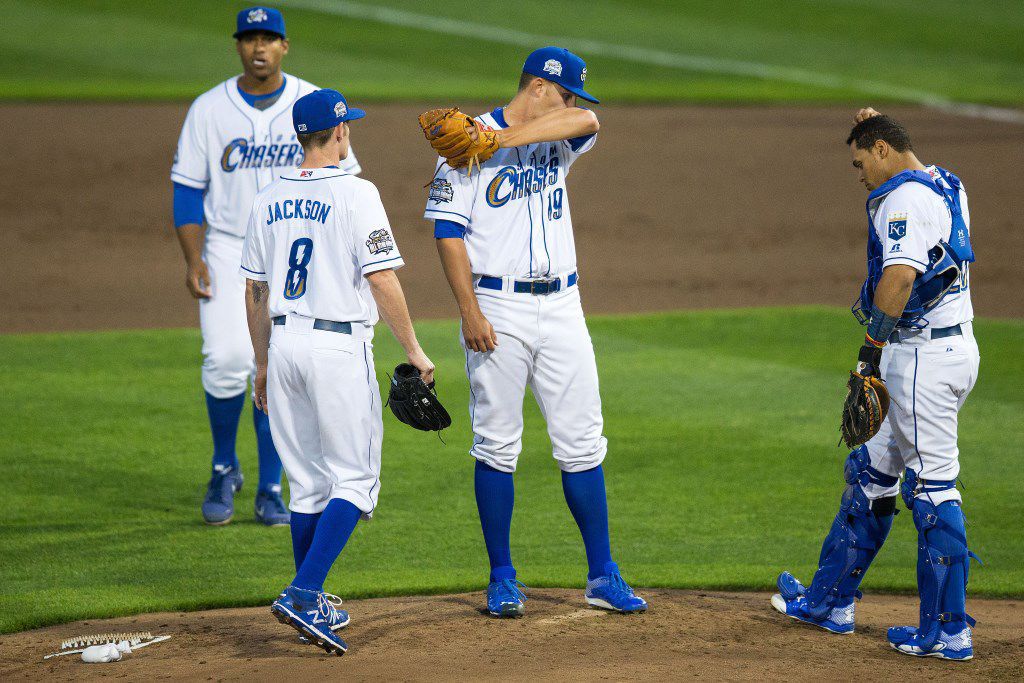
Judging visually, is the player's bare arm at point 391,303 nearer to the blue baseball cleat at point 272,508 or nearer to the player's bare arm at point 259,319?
the player's bare arm at point 259,319

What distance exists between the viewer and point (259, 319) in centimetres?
490

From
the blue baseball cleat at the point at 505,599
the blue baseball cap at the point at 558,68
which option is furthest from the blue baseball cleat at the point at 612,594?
the blue baseball cap at the point at 558,68

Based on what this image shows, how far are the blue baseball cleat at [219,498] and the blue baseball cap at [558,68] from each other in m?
2.68

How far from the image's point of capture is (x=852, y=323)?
34.7ft

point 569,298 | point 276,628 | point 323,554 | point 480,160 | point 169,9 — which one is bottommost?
point 276,628

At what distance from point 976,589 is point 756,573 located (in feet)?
3.03

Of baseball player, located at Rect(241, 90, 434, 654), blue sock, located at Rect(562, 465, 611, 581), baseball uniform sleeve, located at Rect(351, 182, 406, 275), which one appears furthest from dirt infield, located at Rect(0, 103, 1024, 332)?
baseball uniform sleeve, located at Rect(351, 182, 406, 275)

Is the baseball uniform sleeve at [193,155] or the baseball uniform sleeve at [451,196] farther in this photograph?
the baseball uniform sleeve at [193,155]

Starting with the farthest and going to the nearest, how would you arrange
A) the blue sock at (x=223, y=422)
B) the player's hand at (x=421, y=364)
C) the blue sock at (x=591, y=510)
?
the blue sock at (x=223, y=422), the blue sock at (x=591, y=510), the player's hand at (x=421, y=364)

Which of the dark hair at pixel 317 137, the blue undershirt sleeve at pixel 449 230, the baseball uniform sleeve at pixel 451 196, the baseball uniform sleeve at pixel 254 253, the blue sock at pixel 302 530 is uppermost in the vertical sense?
the dark hair at pixel 317 137

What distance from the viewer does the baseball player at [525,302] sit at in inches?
197

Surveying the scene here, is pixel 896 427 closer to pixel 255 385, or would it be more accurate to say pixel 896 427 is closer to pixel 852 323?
pixel 255 385

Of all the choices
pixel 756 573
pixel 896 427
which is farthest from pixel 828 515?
pixel 896 427

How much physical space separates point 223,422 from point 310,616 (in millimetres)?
2222
